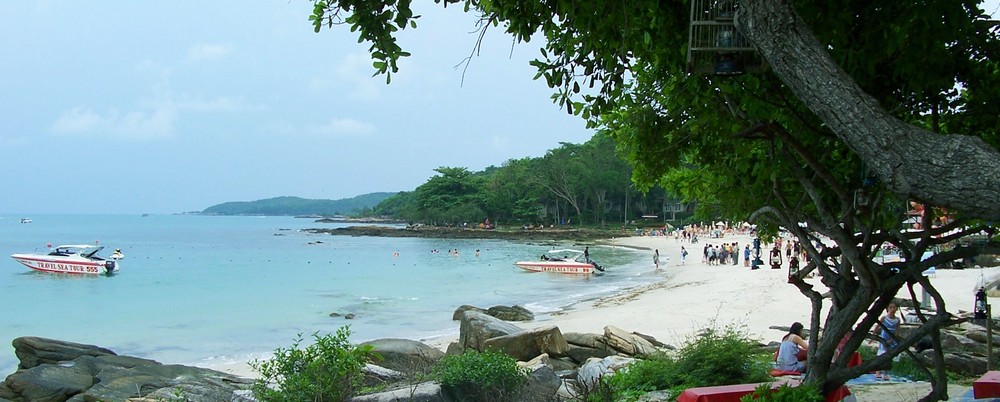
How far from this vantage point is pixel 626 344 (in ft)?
39.8

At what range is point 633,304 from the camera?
73.9 ft

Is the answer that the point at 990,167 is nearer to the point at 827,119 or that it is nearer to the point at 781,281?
the point at 827,119

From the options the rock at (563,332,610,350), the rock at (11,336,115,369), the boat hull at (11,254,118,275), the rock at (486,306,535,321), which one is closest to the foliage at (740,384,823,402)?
the rock at (563,332,610,350)

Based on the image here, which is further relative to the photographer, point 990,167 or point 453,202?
point 453,202

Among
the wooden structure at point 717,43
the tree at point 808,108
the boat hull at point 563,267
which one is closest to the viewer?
the wooden structure at point 717,43

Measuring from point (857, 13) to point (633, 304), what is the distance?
18652 mm

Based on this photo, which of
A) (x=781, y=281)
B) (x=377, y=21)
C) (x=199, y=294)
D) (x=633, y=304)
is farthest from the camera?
(x=199, y=294)

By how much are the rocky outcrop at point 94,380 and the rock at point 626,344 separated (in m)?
5.81

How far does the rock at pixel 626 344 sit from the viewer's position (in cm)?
1204

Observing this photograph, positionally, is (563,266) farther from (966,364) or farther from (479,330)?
(966,364)

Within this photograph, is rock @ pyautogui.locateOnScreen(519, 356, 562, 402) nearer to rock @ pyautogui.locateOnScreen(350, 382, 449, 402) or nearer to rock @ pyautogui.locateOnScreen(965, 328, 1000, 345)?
rock @ pyautogui.locateOnScreen(350, 382, 449, 402)

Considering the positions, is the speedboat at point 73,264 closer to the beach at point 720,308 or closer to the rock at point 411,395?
the beach at point 720,308

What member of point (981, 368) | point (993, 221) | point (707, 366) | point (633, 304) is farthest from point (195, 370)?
point (633, 304)

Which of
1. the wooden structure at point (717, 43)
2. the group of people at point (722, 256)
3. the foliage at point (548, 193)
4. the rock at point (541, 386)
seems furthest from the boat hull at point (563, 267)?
the foliage at point (548, 193)
